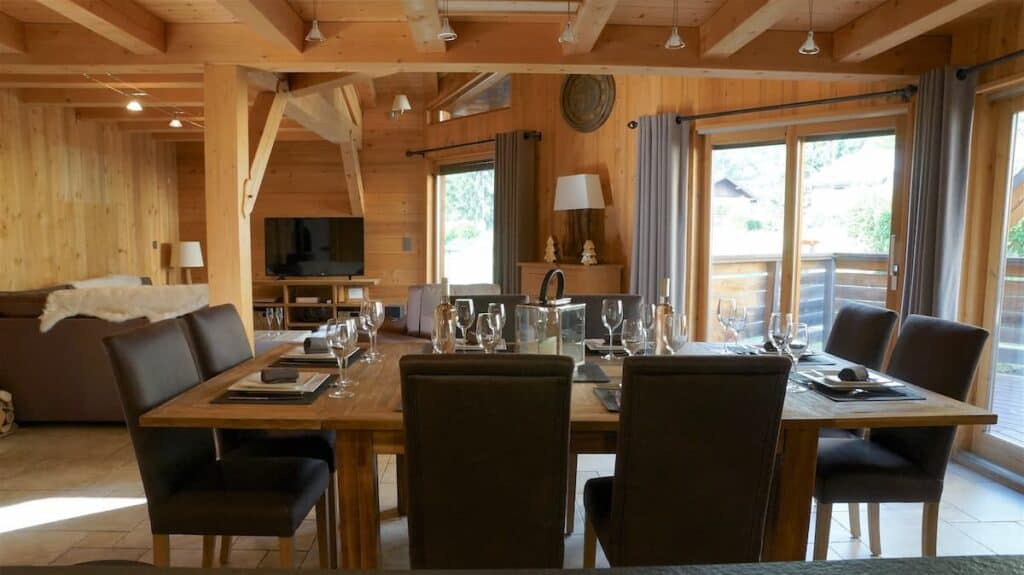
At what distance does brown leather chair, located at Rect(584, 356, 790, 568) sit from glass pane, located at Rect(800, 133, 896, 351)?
2994 mm

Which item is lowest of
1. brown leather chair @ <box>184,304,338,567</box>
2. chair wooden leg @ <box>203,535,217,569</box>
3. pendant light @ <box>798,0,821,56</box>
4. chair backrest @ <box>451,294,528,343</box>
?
chair wooden leg @ <box>203,535,217,569</box>

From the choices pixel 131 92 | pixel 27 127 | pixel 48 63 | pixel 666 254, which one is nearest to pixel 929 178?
pixel 666 254

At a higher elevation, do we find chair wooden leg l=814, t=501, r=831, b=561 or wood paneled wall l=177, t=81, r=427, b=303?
wood paneled wall l=177, t=81, r=427, b=303

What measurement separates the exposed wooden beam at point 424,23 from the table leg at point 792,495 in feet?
7.56

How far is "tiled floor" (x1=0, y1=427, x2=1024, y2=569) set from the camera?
2598 millimetres

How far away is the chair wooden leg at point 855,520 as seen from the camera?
8.81ft

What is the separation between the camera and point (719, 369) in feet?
5.07

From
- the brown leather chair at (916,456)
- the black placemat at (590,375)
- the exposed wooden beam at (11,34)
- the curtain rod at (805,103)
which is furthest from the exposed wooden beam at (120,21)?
the brown leather chair at (916,456)

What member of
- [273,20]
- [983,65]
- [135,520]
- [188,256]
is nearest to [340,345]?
[135,520]

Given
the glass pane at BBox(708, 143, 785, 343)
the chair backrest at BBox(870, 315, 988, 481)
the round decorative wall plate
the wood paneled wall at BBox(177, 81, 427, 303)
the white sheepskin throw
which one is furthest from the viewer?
the wood paneled wall at BBox(177, 81, 427, 303)

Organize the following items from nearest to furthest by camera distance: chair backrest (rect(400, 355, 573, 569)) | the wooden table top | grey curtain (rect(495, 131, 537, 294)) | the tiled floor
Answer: chair backrest (rect(400, 355, 573, 569)), the wooden table top, the tiled floor, grey curtain (rect(495, 131, 537, 294))

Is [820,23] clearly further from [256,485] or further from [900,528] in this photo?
[256,485]

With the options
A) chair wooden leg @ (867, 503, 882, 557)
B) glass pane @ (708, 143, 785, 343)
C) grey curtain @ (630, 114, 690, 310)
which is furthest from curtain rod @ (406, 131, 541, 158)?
chair wooden leg @ (867, 503, 882, 557)

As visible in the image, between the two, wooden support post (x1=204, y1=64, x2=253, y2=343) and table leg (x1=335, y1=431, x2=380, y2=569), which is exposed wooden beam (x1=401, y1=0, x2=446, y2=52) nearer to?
wooden support post (x1=204, y1=64, x2=253, y2=343)
